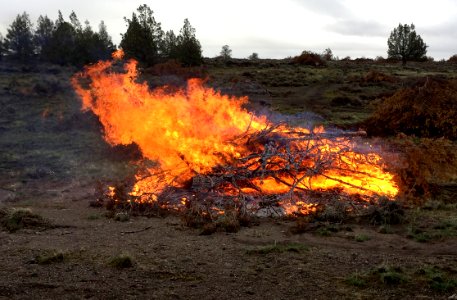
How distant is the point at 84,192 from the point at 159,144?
2194 mm

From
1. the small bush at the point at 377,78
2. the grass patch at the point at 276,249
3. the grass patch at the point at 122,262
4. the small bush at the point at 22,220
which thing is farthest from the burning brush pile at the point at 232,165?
the small bush at the point at 377,78

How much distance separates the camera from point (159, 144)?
11.1m

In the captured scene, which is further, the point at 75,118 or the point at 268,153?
the point at 75,118

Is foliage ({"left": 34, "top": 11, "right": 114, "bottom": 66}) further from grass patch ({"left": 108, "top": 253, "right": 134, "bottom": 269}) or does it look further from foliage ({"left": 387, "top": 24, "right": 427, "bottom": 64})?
grass patch ({"left": 108, "top": 253, "right": 134, "bottom": 269})

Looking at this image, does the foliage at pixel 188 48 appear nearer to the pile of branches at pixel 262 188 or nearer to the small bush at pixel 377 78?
the small bush at pixel 377 78

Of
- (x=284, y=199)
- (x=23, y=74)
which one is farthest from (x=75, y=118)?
(x=23, y=74)

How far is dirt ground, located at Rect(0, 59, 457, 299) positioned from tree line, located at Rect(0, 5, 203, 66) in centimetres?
2622

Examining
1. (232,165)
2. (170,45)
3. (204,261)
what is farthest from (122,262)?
(170,45)

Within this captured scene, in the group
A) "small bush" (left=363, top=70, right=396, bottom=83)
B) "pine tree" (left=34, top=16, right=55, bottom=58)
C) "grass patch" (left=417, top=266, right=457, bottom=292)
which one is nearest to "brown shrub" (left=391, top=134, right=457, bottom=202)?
"grass patch" (left=417, top=266, right=457, bottom=292)

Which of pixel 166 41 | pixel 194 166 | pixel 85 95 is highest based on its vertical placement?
pixel 166 41

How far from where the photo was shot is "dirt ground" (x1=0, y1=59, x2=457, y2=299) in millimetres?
5715

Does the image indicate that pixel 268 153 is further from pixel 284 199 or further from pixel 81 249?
pixel 81 249

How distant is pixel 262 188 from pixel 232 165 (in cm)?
90

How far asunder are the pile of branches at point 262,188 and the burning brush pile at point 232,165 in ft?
0.07
